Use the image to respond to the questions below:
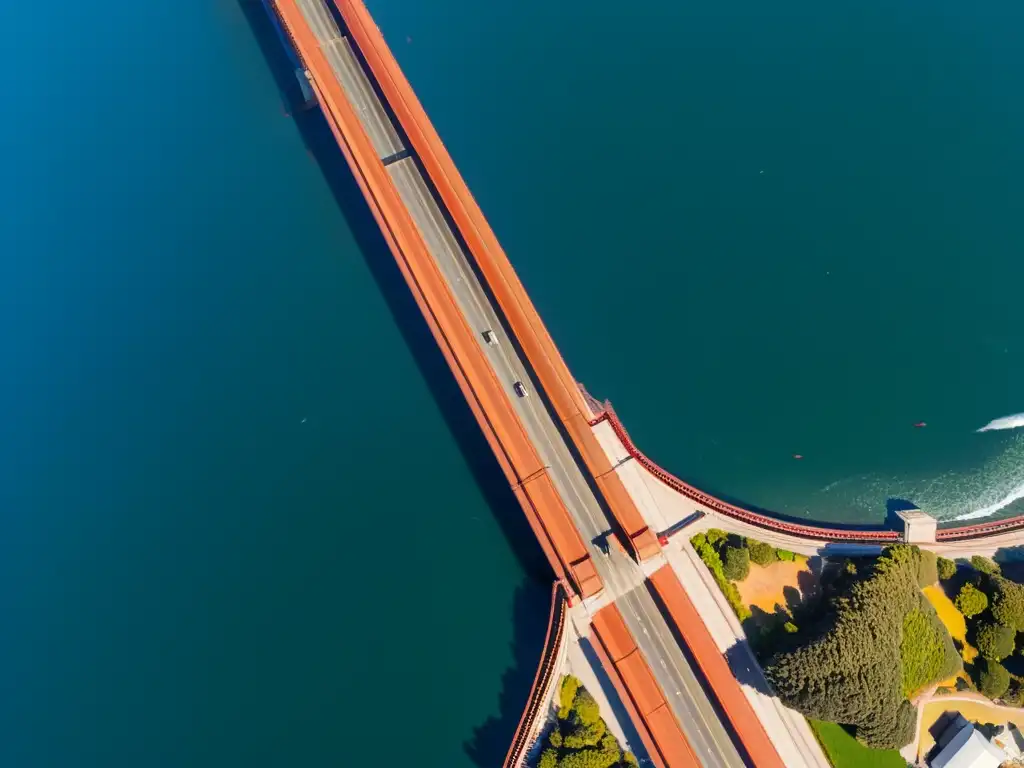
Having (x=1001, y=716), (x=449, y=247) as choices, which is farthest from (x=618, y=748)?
(x=449, y=247)

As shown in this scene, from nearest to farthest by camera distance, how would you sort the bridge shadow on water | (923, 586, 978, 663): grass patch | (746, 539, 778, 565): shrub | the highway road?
1. the highway road
2. (923, 586, 978, 663): grass patch
3. (746, 539, 778, 565): shrub
4. the bridge shadow on water


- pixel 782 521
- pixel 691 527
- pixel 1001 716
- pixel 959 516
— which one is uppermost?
pixel 691 527

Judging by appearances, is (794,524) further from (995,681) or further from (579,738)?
(579,738)

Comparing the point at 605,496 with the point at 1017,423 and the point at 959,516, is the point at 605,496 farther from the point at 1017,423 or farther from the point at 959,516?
the point at 1017,423

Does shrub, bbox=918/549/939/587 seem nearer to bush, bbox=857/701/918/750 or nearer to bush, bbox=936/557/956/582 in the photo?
bush, bbox=936/557/956/582

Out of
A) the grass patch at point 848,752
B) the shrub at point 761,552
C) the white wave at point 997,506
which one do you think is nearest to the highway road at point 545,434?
the grass patch at point 848,752

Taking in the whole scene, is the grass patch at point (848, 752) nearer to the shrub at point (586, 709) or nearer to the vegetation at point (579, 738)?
the vegetation at point (579, 738)

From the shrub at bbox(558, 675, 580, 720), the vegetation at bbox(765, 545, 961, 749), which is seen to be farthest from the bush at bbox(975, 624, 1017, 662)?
the shrub at bbox(558, 675, 580, 720)
